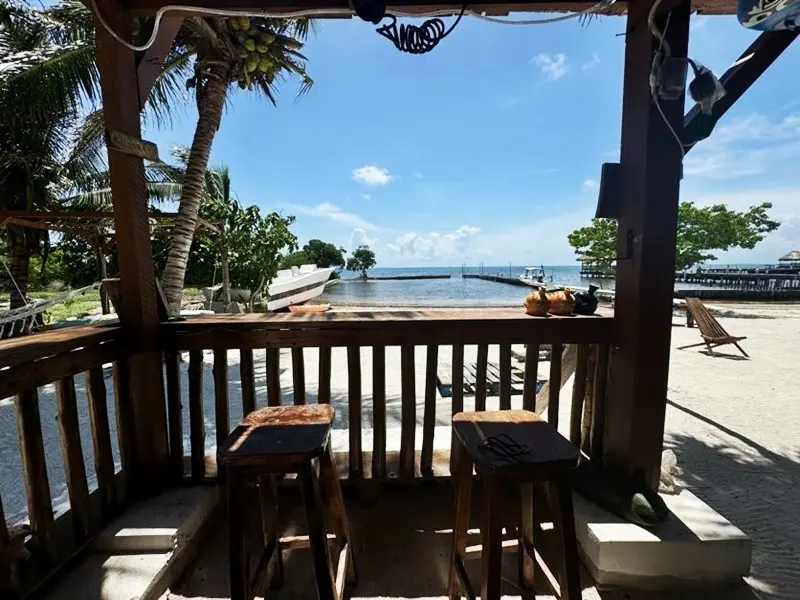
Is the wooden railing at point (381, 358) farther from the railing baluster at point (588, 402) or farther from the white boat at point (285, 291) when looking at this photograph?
the white boat at point (285, 291)

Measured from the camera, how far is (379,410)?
205 cm

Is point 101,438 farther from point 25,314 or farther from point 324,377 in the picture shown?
point 25,314

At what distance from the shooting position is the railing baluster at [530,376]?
2018 millimetres

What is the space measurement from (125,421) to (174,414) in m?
0.22

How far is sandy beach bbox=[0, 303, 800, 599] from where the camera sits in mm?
2057

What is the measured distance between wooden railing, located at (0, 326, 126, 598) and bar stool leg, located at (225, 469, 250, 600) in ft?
2.51

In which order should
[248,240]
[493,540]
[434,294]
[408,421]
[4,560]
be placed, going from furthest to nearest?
[434,294], [248,240], [408,421], [4,560], [493,540]

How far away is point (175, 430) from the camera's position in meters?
1.99

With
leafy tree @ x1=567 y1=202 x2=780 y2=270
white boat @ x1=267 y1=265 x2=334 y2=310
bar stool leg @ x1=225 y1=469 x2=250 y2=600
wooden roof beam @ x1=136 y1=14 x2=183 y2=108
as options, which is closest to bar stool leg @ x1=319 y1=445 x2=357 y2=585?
bar stool leg @ x1=225 y1=469 x2=250 y2=600

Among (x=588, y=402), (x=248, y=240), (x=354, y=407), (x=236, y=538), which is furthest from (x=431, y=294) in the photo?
(x=236, y=538)

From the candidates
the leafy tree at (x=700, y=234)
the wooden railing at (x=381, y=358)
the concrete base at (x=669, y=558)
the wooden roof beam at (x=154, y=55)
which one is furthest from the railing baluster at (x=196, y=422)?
the leafy tree at (x=700, y=234)

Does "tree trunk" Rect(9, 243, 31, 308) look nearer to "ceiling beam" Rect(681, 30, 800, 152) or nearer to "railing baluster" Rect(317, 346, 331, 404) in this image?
"railing baluster" Rect(317, 346, 331, 404)

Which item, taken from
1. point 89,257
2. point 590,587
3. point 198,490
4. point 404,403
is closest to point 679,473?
point 590,587

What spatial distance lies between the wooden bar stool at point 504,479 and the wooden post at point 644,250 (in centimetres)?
75
